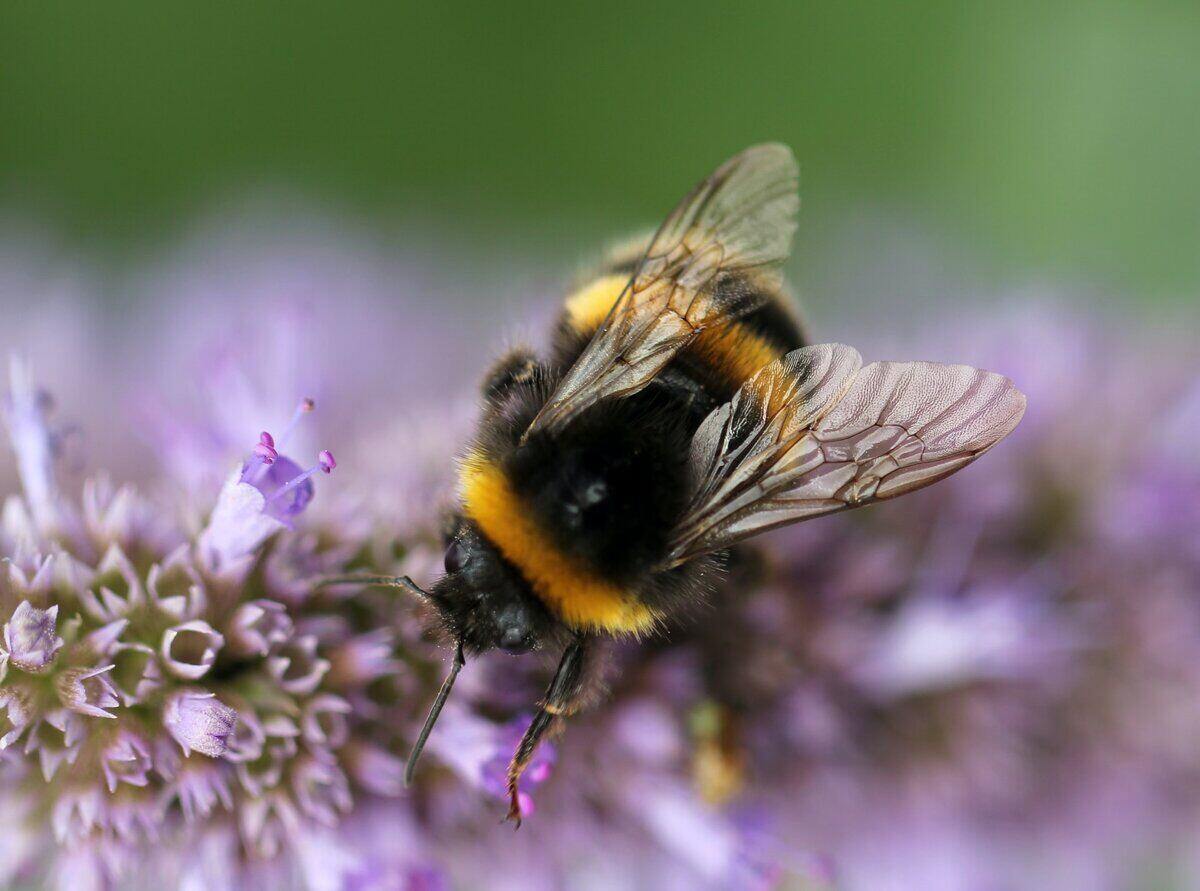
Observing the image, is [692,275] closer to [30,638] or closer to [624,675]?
[624,675]

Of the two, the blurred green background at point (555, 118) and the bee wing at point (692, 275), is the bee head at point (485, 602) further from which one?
the blurred green background at point (555, 118)

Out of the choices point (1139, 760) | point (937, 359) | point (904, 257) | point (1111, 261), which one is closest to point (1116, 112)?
point (1111, 261)

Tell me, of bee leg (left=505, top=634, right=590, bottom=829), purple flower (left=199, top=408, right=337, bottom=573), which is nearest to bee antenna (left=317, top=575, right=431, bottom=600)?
purple flower (left=199, top=408, right=337, bottom=573)

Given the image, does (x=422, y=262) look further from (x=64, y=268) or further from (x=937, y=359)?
(x=937, y=359)

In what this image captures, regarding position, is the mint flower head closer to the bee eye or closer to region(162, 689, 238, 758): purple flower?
region(162, 689, 238, 758): purple flower

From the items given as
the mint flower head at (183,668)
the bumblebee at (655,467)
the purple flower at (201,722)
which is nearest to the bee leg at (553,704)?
the bumblebee at (655,467)
